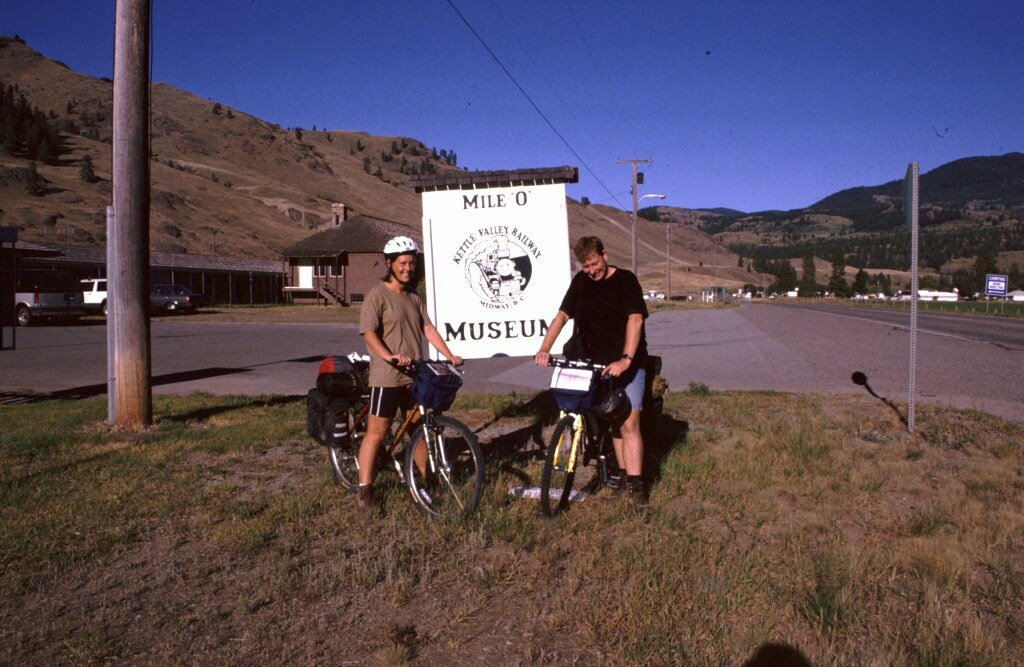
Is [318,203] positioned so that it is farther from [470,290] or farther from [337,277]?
[470,290]

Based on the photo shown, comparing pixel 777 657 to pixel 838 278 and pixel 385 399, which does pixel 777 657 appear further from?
pixel 838 278

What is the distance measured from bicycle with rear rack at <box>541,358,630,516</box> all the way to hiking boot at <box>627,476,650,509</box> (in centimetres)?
42

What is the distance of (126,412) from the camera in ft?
26.1

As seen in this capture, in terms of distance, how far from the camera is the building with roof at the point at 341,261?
197 feet

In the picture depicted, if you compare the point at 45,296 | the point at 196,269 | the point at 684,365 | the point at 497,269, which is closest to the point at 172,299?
the point at 45,296

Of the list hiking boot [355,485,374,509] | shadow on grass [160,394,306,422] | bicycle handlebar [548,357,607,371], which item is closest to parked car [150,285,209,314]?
shadow on grass [160,394,306,422]

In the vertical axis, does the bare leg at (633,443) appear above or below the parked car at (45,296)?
below

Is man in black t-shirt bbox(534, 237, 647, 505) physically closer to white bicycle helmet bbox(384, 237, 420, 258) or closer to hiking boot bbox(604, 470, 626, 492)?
hiking boot bbox(604, 470, 626, 492)

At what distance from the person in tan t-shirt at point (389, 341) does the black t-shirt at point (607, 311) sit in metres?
1.04

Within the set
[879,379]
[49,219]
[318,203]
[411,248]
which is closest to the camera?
[411,248]

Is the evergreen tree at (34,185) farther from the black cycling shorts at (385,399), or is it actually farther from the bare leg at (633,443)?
the bare leg at (633,443)

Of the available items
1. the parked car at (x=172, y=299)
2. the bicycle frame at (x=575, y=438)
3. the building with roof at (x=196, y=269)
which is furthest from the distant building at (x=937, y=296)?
the bicycle frame at (x=575, y=438)

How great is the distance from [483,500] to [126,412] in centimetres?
483

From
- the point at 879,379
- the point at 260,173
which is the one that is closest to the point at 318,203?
the point at 260,173
